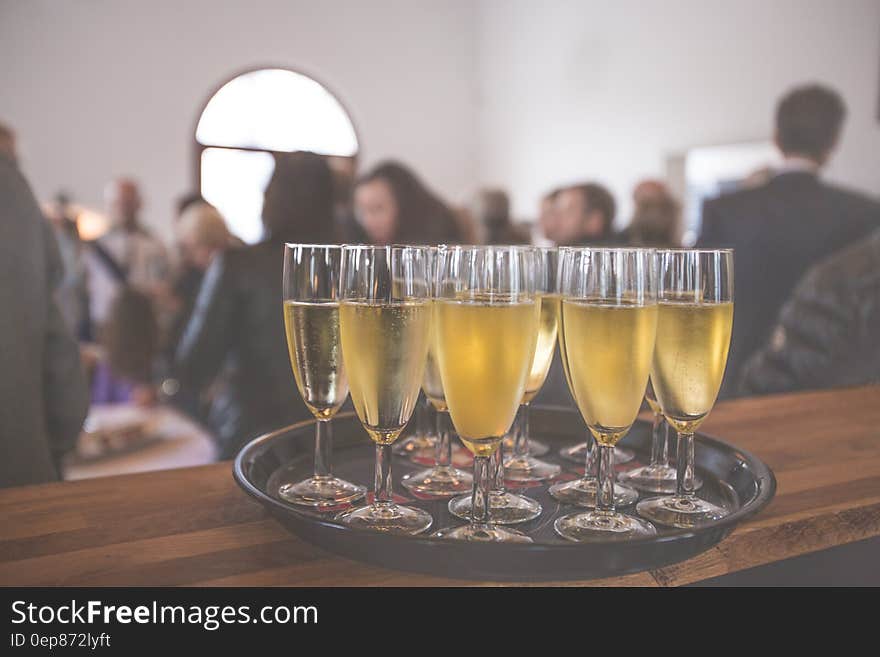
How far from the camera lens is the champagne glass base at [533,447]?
100cm

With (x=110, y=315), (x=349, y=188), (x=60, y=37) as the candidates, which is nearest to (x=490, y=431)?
(x=349, y=188)

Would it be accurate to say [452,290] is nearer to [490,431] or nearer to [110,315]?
[490,431]

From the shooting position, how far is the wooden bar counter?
2.04ft

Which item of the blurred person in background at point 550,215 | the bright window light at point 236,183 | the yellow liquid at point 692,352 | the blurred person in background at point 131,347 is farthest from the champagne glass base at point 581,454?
the bright window light at point 236,183

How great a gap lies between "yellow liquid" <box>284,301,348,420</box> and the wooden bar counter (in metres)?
0.13

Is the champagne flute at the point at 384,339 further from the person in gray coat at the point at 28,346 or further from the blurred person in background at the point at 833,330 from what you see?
the blurred person in background at the point at 833,330

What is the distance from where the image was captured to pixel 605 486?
0.72 m

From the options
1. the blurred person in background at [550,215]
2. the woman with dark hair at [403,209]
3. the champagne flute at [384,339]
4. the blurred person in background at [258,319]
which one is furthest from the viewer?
the blurred person in background at [550,215]

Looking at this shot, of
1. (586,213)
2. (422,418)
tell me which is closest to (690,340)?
(422,418)

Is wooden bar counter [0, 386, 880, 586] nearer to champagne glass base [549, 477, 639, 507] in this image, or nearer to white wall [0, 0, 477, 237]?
champagne glass base [549, 477, 639, 507]

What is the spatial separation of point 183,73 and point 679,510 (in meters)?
7.29

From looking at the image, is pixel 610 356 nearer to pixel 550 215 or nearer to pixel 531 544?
pixel 531 544

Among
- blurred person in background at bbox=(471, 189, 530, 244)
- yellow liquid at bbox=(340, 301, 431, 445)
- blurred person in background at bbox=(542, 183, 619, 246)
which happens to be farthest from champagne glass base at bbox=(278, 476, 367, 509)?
blurred person in background at bbox=(471, 189, 530, 244)

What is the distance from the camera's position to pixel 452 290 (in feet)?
2.24
